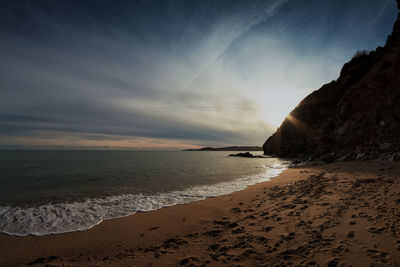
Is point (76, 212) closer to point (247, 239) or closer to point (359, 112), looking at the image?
point (247, 239)

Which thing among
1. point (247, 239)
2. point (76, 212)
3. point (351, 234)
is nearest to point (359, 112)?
point (351, 234)

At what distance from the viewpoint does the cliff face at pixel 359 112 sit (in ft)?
61.2

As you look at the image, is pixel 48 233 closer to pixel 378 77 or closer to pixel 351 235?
pixel 351 235

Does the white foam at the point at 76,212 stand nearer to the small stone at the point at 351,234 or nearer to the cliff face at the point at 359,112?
the small stone at the point at 351,234

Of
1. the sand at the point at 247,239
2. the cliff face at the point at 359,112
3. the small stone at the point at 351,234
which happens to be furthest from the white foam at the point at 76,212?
the cliff face at the point at 359,112

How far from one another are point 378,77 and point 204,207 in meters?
32.1

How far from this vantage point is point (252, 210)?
20.8 feet

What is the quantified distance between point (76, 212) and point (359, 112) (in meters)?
34.0

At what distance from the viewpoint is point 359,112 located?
25.0 metres

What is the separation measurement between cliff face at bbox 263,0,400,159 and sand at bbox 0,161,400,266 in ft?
46.2

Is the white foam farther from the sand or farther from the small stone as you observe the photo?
the small stone

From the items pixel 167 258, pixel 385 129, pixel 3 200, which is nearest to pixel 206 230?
pixel 167 258

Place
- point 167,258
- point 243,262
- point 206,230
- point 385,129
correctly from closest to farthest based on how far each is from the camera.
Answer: point 243,262, point 167,258, point 206,230, point 385,129

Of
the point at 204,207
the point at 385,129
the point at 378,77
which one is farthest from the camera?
the point at 378,77
